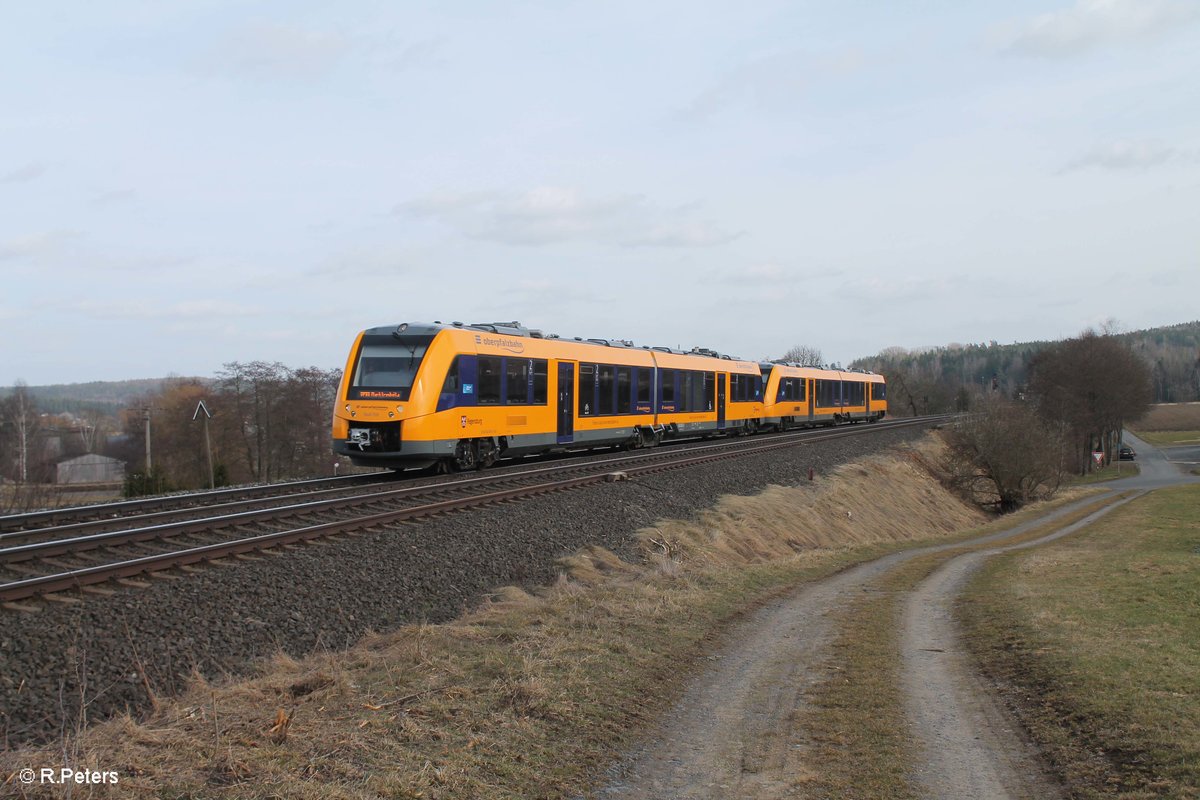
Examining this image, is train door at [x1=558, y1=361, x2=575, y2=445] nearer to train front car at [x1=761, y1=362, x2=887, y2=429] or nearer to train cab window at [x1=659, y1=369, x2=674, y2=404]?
train cab window at [x1=659, y1=369, x2=674, y2=404]

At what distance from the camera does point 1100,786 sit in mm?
5289

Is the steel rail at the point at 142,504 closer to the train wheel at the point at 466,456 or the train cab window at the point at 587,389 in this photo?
the train wheel at the point at 466,456

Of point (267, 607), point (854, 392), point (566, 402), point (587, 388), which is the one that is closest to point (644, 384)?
point (587, 388)

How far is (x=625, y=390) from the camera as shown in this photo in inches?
1150

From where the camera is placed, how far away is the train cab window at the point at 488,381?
21094 mm

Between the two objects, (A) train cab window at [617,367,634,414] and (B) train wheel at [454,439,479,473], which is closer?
(B) train wheel at [454,439,479,473]

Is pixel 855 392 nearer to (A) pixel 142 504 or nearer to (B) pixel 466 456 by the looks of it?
(B) pixel 466 456

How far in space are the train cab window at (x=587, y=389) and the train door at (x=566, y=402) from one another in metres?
0.60

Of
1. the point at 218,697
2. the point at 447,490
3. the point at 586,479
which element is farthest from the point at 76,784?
the point at 586,479

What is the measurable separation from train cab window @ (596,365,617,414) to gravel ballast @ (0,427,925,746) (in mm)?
10515

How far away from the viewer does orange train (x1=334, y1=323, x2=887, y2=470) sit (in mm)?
19062

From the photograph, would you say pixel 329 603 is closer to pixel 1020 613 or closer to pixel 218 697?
pixel 218 697

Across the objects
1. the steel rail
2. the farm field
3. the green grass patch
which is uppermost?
the steel rail

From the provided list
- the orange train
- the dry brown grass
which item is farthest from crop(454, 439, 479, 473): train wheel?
→ the dry brown grass
